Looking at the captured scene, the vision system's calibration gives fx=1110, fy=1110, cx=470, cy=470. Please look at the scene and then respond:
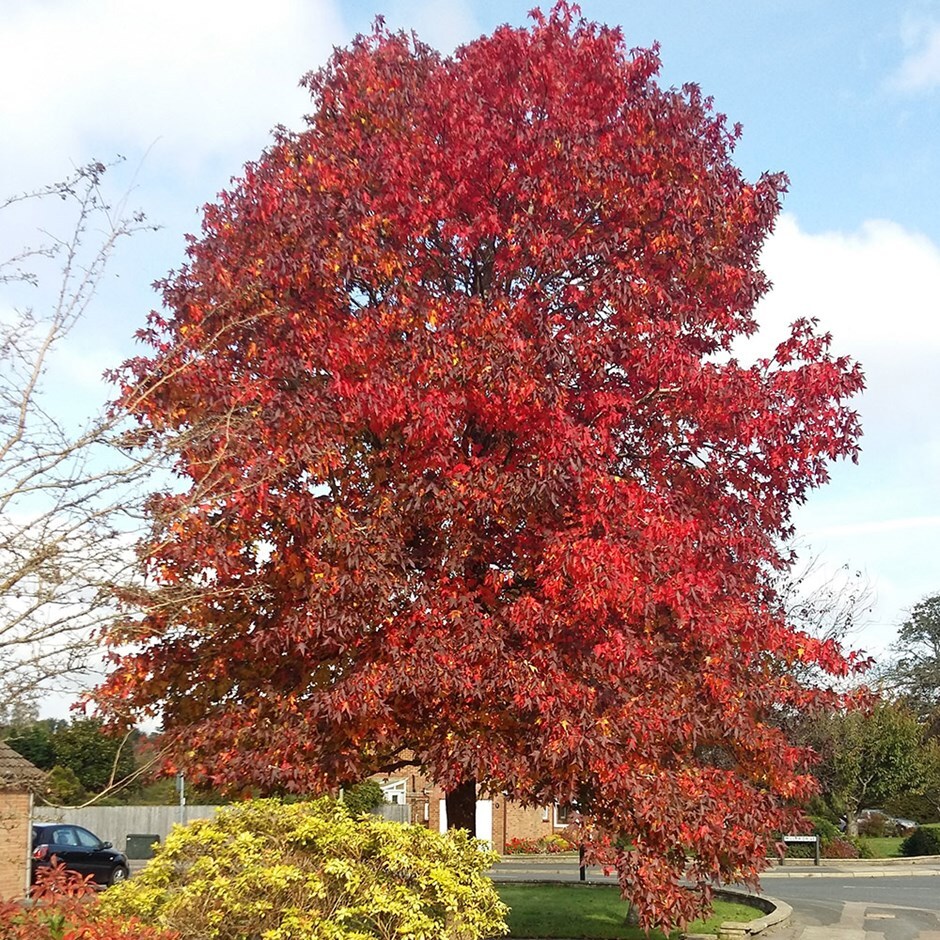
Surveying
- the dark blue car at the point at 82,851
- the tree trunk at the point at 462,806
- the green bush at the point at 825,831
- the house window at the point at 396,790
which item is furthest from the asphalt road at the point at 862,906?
the house window at the point at 396,790

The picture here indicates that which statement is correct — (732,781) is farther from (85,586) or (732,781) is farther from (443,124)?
(443,124)

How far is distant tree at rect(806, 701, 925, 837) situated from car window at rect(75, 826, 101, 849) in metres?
25.0

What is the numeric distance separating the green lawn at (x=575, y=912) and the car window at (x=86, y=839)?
10395 mm

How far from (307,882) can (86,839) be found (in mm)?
21938

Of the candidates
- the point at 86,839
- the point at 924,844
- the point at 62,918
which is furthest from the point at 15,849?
the point at 924,844

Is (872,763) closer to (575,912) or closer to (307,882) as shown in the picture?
(575,912)

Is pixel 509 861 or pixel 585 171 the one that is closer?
pixel 585 171

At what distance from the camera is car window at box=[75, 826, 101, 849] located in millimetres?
27672

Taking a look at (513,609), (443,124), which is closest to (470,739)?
(513,609)

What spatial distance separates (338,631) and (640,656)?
110 inches

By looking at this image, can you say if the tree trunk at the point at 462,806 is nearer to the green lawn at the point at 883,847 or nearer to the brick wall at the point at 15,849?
the brick wall at the point at 15,849

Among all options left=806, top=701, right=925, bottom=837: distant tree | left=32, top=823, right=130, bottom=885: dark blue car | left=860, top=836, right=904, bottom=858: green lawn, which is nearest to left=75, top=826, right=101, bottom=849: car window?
left=32, top=823, right=130, bottom=885: dark blue car

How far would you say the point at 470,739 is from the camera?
1052 cm

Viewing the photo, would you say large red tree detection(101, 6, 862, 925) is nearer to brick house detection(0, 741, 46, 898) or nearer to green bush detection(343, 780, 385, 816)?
brick house detection(0, 741, 46, 898)
